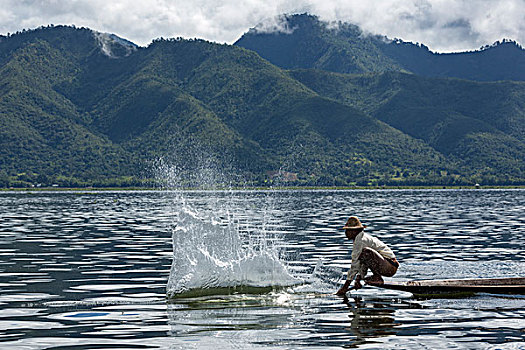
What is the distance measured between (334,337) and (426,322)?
3263 mm

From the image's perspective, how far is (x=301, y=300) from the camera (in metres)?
24.1

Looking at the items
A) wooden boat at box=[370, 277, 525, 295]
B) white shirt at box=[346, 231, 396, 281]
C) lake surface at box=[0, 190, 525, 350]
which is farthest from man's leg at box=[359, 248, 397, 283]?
lake surface at box=[0, 190, 525, 350]

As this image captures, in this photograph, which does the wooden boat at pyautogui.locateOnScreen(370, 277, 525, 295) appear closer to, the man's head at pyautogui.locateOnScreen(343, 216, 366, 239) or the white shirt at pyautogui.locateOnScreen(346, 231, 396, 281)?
the white shirt at pyautogui.locateOnScreen(346, 231, 396, 281)

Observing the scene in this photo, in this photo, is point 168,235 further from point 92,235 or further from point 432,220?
point 432,220

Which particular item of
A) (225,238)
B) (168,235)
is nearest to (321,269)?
(225,238)

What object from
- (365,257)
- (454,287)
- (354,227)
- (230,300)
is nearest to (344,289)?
(365,257)

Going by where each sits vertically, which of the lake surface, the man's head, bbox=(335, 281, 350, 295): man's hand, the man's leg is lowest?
the lake surface

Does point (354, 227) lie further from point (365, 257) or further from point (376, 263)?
point (376, 263)

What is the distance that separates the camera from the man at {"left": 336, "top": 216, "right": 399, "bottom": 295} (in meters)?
23.9

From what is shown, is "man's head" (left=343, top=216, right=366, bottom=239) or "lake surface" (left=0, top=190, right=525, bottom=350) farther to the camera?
"man's head" (left=343, top=216, right=366, bottom=239)

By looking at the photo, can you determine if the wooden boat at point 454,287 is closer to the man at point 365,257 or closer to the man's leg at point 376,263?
the man's leg at point 376,263

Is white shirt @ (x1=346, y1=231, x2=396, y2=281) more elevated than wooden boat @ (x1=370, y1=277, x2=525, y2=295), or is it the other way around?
white shirt @ (x1=346, y1=231, x2=396, y2=281)

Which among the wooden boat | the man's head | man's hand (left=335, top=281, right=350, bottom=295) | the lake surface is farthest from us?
man's hand (left=335, top=281, right=350, bottom=295)

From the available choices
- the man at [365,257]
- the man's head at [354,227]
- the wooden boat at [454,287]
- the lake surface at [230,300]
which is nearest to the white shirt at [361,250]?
the man at [365,257]
